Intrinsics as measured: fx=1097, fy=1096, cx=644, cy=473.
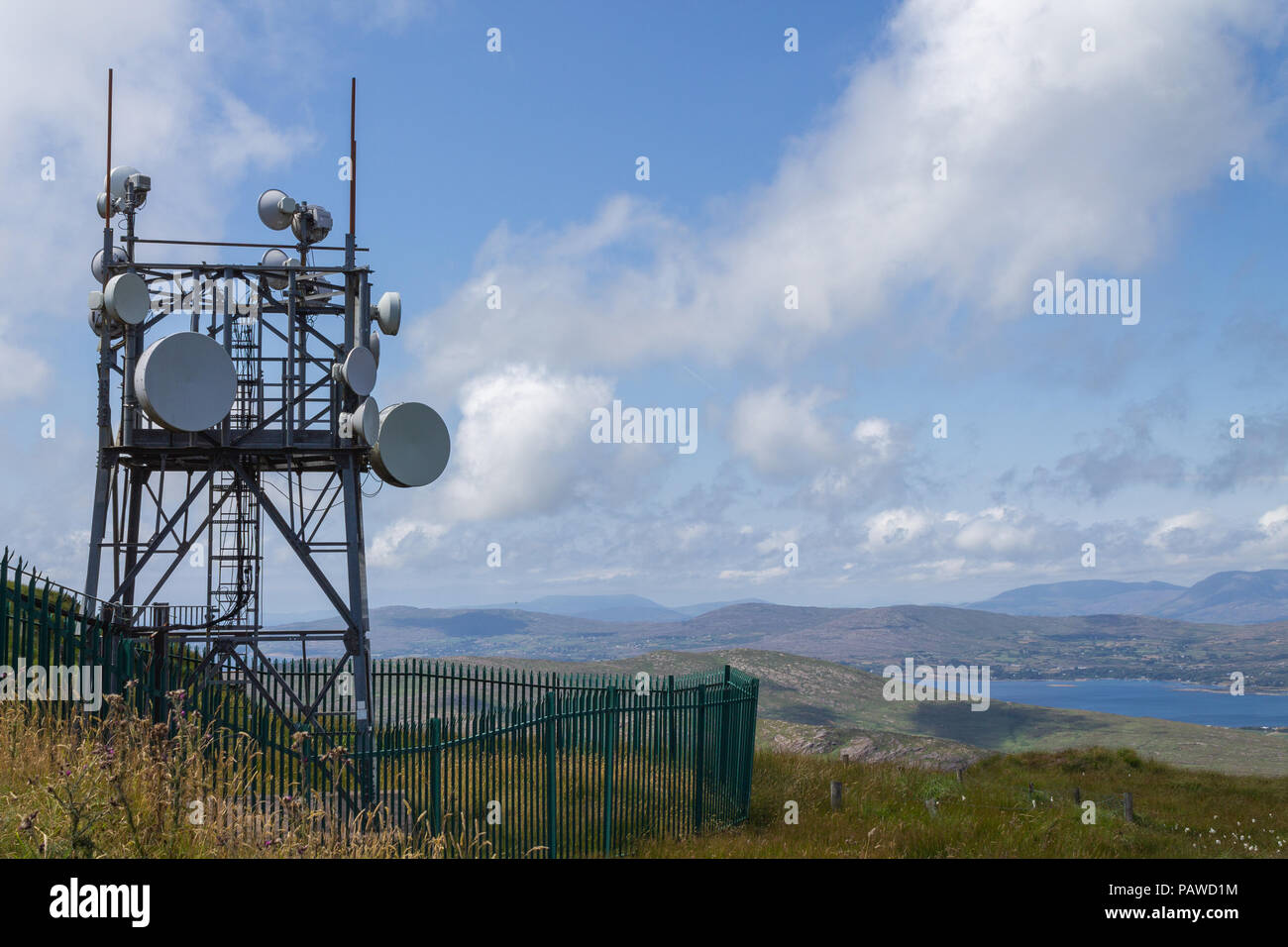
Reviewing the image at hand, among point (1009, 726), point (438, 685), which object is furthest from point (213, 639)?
point (1009, 726)

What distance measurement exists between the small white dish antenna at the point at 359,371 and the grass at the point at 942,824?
967 cm

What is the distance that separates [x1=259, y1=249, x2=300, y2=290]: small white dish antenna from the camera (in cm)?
2047

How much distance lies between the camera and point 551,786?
14320mm

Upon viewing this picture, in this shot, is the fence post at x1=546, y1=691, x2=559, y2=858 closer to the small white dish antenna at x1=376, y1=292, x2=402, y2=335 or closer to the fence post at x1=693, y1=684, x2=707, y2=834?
the fence post at x1=693, y1=684, x2=707, y2=834

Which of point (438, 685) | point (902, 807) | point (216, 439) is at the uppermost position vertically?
point (216, 439)

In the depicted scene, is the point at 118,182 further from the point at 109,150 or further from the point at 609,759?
the point at 609,759

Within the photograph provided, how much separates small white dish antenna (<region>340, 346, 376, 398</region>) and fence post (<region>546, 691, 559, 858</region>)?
317 inches

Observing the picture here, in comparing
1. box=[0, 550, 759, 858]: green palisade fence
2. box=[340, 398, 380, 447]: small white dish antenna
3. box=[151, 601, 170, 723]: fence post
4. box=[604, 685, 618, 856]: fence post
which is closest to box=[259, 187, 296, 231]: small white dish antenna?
box=[340, 398, 380, 447]: small white dish antenna

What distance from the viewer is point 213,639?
19547 mm

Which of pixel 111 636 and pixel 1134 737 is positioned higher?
pixel 111 636

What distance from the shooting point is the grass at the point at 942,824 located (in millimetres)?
15836
